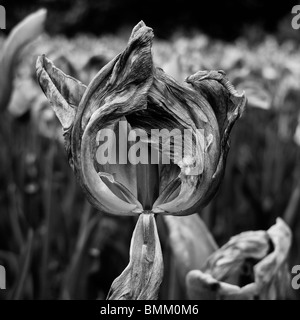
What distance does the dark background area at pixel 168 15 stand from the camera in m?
15.4

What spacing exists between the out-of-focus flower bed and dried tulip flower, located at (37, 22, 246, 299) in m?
0.52

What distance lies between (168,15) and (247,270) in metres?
15.2

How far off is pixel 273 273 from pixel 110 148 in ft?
1.50

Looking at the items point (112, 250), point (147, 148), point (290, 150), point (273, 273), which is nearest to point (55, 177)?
point (112, 250)

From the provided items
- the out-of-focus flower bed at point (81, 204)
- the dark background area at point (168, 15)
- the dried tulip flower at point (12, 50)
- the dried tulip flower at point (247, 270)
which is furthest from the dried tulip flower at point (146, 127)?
the dark background area at point (168, 15)

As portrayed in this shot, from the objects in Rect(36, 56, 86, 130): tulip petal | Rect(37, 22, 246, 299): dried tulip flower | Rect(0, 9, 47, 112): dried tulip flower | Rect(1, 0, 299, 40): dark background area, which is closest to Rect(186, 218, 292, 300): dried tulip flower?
Rect(37, 22, 246, 299): dried tulip flower

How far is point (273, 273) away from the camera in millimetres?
1145

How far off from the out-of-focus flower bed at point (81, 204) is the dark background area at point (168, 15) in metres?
12.1

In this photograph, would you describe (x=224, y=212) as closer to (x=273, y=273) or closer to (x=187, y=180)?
(x=273, y=273)

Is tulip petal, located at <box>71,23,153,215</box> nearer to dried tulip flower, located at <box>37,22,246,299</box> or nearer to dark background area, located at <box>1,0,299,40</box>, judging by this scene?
dried tulip flower, located at <box>37,22,246,299</box>

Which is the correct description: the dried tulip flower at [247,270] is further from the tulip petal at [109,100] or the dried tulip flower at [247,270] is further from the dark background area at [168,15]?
the dark background area at [168,15]

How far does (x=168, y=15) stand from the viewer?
15.9 metres

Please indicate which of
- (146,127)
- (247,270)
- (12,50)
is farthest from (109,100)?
(12,50)

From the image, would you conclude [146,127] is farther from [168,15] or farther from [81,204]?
[168,15]
